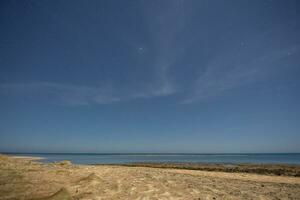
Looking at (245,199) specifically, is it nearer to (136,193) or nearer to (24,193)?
(136,193)

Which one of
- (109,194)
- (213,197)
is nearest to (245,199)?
(213,197)

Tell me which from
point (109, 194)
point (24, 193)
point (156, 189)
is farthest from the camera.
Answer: point (156, 189)

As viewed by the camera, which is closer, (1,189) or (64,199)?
(64,199)

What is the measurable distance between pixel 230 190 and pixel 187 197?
93.7 inches

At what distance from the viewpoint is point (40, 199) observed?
610 centimetres

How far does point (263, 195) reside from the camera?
7574 mm

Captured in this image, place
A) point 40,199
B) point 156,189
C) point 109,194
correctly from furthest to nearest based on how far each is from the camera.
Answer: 1. point 156,189
2. point 109,194
3. point 40,199

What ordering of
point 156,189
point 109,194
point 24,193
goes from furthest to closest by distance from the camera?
point 156,189 → point 109,194 → point 24,193

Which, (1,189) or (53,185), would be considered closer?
(1,189)

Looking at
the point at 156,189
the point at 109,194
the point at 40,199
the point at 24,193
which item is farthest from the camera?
the point at 156,189

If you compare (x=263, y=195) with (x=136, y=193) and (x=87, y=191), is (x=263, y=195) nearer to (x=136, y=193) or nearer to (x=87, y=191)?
(x=136, y=193)

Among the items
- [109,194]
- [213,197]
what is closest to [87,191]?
[109,194]

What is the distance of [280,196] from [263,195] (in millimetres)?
611

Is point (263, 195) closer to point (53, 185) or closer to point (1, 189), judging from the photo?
point (53, 185)
